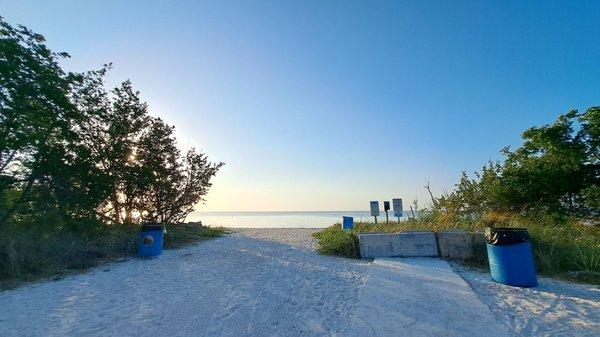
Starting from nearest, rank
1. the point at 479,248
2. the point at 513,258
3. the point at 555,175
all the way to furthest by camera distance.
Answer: the point at 513,258
the point at 479,248
the point at 555,175

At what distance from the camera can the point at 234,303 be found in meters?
4.42

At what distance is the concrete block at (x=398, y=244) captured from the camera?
7.58 m

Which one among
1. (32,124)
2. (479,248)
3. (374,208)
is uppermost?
(32,124)

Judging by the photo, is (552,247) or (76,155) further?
(76,155)

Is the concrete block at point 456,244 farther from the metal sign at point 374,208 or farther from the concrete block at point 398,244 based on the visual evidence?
the metal sign at point 374,208

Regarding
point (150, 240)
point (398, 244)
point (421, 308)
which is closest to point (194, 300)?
point (421, 308)

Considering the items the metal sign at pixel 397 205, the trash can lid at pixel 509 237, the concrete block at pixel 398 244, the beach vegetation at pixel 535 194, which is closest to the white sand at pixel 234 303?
the trash can lid at pixel 509 237

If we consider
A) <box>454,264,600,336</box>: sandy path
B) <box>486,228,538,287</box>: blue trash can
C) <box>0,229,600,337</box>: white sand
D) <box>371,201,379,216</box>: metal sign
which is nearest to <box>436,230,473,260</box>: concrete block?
<box>0,229,600,337</box>: white sand

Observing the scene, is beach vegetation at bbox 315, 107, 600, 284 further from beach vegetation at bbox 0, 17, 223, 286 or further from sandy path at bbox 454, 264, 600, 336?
beach vegetation at bbox 0, 17, 223, 286

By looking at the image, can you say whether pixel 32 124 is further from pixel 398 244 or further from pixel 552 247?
pixel 552 247

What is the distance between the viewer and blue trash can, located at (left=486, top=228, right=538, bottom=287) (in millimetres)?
5012

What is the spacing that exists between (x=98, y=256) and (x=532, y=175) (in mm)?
14076

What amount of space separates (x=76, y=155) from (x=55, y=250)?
11.3 feet

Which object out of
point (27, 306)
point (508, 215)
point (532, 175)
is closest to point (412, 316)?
point (27, 306)
